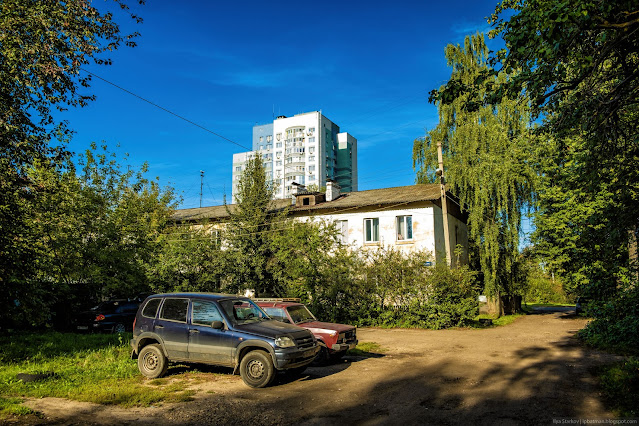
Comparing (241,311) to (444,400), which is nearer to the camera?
(444,400)

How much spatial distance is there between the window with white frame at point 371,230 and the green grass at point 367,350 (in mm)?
13649

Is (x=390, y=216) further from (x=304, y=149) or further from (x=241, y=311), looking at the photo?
(x=304, y=149)

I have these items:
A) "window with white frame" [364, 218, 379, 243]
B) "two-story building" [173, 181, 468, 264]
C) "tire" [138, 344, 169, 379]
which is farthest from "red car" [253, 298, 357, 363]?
"window with white frame" [364, 218, 379, 243]

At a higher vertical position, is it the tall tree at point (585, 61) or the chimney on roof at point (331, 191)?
the chimney on roof at point (331, 191)

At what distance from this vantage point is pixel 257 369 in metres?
8.72

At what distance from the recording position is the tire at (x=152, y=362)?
9.52 m

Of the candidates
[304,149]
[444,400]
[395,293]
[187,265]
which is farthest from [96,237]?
[304,149]

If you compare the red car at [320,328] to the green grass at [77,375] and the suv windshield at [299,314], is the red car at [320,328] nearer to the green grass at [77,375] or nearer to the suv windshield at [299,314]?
the suv windshield at [299,314]

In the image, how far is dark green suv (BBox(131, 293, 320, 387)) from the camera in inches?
343

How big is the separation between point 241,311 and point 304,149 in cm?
7976

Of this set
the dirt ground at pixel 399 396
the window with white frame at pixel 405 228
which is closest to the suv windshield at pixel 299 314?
the dirt ground at pixel 399 396

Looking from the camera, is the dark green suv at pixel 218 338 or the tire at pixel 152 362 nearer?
the dark green suv at pixel 218 338

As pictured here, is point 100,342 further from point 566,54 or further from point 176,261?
point 566,54

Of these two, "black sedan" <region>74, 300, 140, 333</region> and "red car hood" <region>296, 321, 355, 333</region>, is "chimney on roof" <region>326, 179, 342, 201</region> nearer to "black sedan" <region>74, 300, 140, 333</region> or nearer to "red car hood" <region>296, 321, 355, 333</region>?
"black sedan" <region>74, 300, 140, 333</region>
